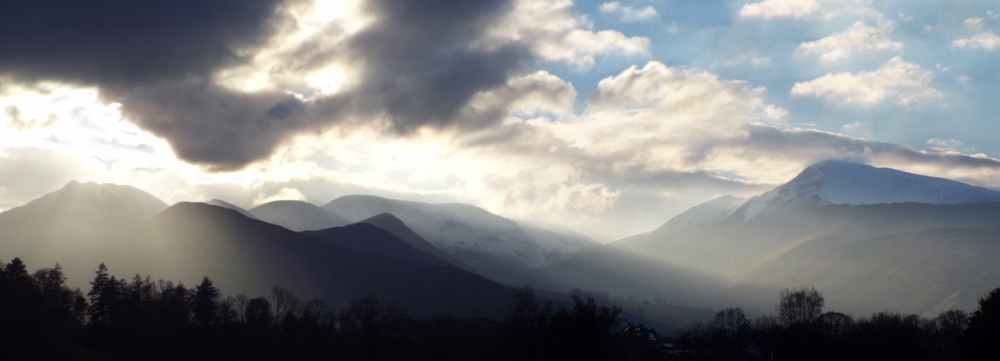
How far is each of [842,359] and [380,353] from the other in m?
69.4

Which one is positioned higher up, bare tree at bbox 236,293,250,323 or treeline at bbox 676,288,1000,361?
bare tree at bbox 236,293,250,323

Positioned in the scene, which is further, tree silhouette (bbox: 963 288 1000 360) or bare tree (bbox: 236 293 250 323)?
bare tree (bbox: 236 293 250 323)

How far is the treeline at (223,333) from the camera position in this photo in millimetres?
72688

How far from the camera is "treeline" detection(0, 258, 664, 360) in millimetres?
72688

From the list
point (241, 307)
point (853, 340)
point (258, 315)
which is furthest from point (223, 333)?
point (853, 340)

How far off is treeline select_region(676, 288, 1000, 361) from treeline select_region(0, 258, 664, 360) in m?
15.8

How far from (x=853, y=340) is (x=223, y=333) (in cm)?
9276

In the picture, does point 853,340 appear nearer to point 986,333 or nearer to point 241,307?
point 986,333

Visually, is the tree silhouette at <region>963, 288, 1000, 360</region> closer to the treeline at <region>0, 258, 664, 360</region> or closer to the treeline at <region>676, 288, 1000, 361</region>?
the treeline at <region>676, 288, 1000, 361</region>

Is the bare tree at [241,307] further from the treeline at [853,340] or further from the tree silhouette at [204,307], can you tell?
the treeline at [853,340]

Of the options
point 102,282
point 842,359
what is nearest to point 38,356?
point 102,282

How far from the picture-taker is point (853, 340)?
10138 centimetres

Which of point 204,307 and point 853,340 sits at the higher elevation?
point 204,307

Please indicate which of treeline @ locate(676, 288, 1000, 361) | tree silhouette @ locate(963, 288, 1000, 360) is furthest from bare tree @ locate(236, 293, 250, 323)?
tree silhouette @ locate(963, 288, 1000, 360)
